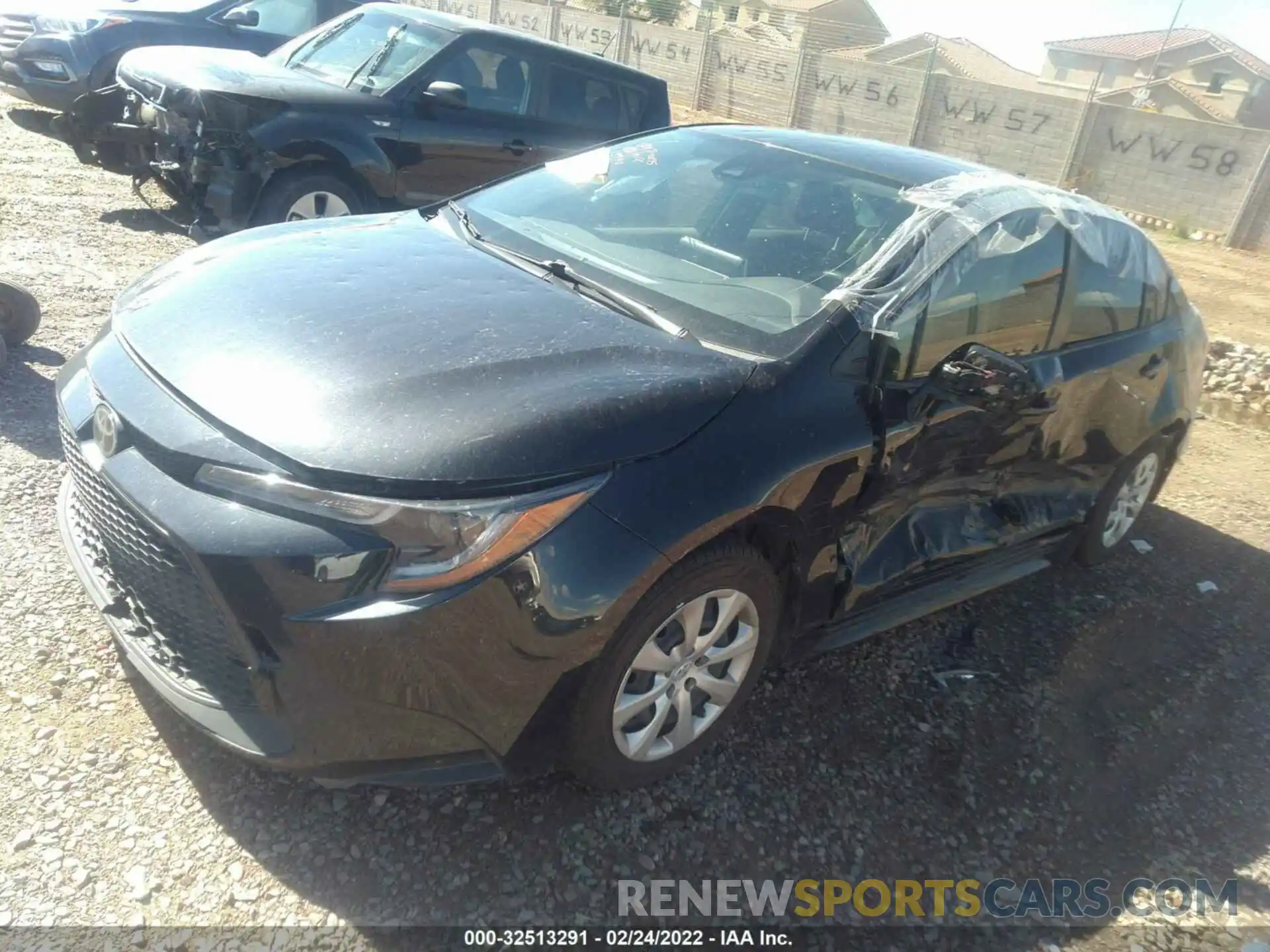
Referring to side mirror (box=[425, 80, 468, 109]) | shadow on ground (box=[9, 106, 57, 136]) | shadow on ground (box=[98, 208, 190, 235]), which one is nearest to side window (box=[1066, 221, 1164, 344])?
side mirror (box=[425, 80, 468, 109])

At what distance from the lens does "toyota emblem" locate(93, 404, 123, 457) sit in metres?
2.19

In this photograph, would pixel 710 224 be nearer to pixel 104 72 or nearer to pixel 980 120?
pixel 104 72

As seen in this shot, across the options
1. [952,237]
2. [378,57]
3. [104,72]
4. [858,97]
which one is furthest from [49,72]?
[858,97]

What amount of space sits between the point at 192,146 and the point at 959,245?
4.91 m

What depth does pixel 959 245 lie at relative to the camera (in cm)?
298

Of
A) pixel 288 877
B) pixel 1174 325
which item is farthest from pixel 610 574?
pixel 1174 325

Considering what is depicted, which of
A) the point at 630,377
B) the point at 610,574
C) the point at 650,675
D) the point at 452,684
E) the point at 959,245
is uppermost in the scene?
the point at 959,245

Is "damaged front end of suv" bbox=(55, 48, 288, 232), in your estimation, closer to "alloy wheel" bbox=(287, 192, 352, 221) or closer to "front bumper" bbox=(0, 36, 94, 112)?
"alloy wheel" bbox=(287, 192, 352, 221)

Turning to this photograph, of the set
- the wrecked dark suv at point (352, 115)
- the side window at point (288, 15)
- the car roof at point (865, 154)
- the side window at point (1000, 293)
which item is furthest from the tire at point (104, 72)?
the side window at point (1000, 293)

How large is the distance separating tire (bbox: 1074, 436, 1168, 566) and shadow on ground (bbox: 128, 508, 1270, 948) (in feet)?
1.29

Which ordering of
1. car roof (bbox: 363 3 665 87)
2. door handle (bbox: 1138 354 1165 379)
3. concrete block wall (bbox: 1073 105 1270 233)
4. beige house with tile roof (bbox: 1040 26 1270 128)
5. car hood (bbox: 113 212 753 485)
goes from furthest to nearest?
beige house with tile roof (bbox: 1040 26 1270 128) < concrete block wall (bbox: 1073 105 1270 233) < car roof (bbox: 363 3 665 87) < door handle (bbox: 1138 354 1165 379) < car hood (bbox: 113 212 753 485)

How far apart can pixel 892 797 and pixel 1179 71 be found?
71.1m

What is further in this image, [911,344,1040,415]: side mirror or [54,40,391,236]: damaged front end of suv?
[54,40,391,236]: damaged front end of suv

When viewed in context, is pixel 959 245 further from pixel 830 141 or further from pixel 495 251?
pixel 495 251
